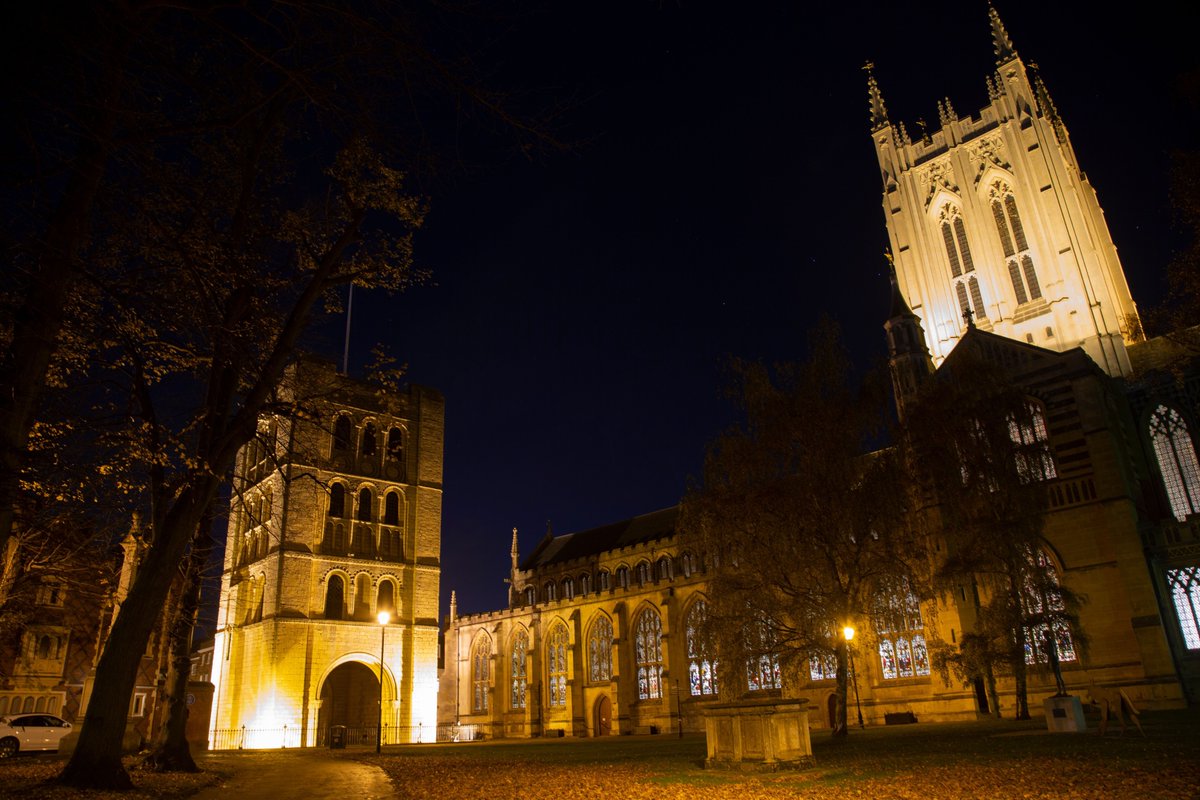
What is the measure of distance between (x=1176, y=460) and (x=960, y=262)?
2420 centimetres

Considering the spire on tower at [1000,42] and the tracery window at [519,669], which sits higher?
the spire on tower at [1000,42]

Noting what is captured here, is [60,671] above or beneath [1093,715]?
above

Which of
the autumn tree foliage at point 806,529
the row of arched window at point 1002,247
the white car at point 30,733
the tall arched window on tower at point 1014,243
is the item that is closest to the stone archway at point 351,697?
the white car at point 30,733


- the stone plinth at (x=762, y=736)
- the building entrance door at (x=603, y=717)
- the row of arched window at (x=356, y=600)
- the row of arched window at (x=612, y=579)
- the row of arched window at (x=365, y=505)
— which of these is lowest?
the building entrance door at (x=603, y=717)

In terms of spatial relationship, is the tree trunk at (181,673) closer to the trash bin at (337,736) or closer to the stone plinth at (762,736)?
the stone plinth at (762,736)

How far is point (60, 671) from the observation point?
4350 cm

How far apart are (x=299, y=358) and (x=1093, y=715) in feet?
80.2

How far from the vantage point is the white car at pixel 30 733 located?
71.5ft

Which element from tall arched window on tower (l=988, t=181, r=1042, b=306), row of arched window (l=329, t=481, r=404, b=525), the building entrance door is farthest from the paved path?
tall arched window on tower (l=988, t=181, r=1042, b=306)

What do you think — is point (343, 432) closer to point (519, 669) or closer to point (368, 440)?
point (368, 440)

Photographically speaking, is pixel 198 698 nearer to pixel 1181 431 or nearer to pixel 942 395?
pixel 942 395

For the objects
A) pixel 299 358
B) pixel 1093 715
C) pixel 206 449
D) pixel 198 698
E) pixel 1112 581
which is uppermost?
pixel 299 358

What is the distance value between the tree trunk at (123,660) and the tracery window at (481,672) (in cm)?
4544

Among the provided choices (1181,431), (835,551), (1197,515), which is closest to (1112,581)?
(1197,515)
